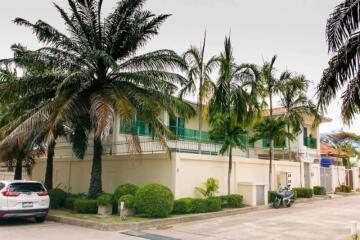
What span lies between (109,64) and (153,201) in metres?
5.65

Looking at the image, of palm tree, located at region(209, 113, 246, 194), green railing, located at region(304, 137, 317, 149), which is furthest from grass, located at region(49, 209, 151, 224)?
green railing, located at region(304, 137, 317, 149)

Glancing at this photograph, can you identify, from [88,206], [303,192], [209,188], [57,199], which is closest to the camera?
[88,206]

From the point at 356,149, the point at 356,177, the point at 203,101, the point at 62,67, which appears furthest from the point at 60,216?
the point at 356,149

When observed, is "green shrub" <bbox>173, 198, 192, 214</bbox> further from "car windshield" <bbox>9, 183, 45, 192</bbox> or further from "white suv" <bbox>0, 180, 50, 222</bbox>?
"car windshield" <bbox>9, 183, 45, 192</bbox>

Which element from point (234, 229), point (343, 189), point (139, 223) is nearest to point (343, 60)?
point (234, 229)

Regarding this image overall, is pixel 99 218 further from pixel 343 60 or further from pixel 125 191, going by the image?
pixel 343 60

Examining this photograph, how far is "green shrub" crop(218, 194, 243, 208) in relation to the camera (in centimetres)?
1814

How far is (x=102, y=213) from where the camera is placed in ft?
50.1

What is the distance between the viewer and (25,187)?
14.2m

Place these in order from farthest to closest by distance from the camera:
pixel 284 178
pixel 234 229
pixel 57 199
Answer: pixel 284 178 < pixel 57 199 < pixel 234 229

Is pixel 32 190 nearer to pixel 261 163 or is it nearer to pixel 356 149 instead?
pixel 261 163

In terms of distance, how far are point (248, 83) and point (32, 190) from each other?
468 inches

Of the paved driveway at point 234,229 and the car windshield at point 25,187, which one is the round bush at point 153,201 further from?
the car windshield at point 25,187

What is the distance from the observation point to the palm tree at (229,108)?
18.9 m
